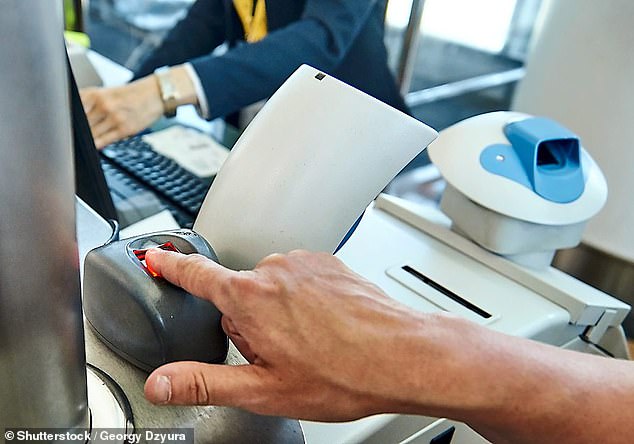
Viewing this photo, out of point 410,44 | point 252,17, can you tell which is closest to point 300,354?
point 252,17

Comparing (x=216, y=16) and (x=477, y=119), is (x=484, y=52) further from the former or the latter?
(x=477, y=119)

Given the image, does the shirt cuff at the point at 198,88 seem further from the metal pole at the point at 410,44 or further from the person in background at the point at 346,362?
the metal pole at the point at 410,44

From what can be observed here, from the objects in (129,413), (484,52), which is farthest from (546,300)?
(484,52)

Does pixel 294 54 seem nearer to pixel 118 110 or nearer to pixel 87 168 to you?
pixel 118 110

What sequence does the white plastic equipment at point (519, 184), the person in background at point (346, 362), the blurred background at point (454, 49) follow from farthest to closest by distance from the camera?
1. the blurred background at point (454, 49)
2. the white plastic equipment at point (519, 184)
3. the person in background at point (346, 362)

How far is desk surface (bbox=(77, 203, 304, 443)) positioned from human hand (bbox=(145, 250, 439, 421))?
0.04m

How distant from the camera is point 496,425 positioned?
384mm

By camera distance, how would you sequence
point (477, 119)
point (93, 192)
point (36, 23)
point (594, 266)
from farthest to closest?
1. point (594, 266)
2. point (477, 119)
3. point (93, 192)
4. point (36, 23)

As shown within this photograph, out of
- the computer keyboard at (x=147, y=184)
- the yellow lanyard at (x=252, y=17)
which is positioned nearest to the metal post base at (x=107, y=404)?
the computer keyboard at (x=147, y=184)

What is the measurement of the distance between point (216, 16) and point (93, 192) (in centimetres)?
68

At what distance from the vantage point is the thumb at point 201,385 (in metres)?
0.33

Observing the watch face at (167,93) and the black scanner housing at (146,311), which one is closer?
the black scanner housing at (146,311)

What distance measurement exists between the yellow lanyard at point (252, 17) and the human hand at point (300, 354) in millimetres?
722

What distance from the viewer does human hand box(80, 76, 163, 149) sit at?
727mm
